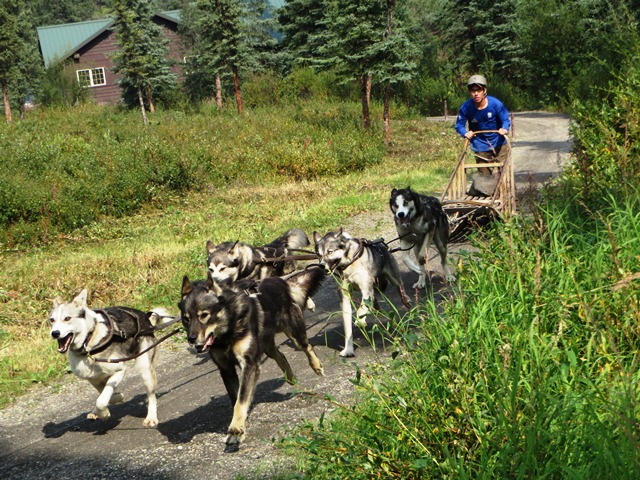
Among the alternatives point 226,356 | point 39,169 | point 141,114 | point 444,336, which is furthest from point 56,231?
point 141,114

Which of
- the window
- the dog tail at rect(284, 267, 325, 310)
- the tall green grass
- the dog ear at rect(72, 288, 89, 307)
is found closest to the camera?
the tall green grass

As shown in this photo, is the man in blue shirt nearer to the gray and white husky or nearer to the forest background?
the forest background

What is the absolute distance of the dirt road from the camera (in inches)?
191

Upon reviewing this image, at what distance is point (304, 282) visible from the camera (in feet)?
21.4

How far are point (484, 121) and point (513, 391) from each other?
260 inches

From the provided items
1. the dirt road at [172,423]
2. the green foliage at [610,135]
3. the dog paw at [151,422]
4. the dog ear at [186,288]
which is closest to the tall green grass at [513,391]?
the dirt road at [172,423]

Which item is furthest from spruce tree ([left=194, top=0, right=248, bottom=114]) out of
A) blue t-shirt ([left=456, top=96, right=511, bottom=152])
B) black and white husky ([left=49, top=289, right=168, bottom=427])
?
black and white husky ([left=49, top=289, right=168, bottom=427])

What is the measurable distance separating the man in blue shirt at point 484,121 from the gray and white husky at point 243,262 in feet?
9.87

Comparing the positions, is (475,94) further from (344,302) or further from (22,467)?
(22,467)

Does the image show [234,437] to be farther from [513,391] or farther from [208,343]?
[513,391]

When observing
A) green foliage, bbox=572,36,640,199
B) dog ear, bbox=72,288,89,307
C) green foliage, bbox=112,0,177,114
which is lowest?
dog ear, bbox=72,288,89,307

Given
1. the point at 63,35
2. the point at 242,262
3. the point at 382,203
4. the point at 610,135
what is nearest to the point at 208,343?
the point at 242,262

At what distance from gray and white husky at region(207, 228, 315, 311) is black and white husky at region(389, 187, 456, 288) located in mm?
1319

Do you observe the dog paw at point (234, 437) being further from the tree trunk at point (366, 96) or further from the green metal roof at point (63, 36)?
the green metal roof at point (63, 36)
